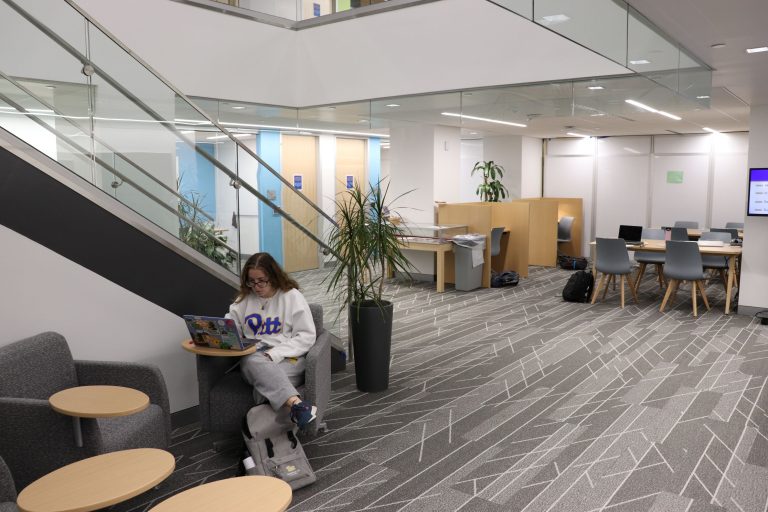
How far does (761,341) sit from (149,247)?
6113 mm

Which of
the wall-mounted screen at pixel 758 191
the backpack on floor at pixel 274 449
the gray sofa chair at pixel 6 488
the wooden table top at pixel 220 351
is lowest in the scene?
the backpack on floor at pixel 274 449

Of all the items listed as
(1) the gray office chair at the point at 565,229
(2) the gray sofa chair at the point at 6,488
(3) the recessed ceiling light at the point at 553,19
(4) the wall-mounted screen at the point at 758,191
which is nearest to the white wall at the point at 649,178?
(1) the gray office chair at the point at 565,229

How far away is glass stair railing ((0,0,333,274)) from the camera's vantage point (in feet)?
12.5

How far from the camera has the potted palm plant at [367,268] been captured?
16.1 feet

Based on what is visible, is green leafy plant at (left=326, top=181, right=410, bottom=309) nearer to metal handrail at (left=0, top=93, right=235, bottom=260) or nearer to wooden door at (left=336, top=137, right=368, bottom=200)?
metal handrail at (left=0, top=93, right=235, bottom=260)

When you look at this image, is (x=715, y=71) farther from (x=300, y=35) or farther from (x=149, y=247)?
(x=300, y=35)

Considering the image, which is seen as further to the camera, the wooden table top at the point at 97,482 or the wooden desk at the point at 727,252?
the wooden desk at the point at 727,252

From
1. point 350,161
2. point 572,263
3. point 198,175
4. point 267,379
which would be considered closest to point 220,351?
point 267,379

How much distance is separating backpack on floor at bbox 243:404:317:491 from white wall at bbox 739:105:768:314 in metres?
6.66

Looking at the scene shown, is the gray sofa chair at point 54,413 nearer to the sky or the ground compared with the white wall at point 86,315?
nearer to the ground

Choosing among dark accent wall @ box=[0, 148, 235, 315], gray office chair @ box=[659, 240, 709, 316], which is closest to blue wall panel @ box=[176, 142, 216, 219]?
dark accent wall @ box=[0, 148, 235, 315]

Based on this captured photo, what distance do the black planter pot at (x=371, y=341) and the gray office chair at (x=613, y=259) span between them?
476 centimetres

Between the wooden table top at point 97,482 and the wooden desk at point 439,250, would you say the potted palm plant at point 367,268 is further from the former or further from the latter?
the wooden desk at point 439,250

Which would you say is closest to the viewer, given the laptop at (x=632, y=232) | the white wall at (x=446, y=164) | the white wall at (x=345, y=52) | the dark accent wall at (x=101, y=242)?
the dark accent wall at (x=101, y=242)
